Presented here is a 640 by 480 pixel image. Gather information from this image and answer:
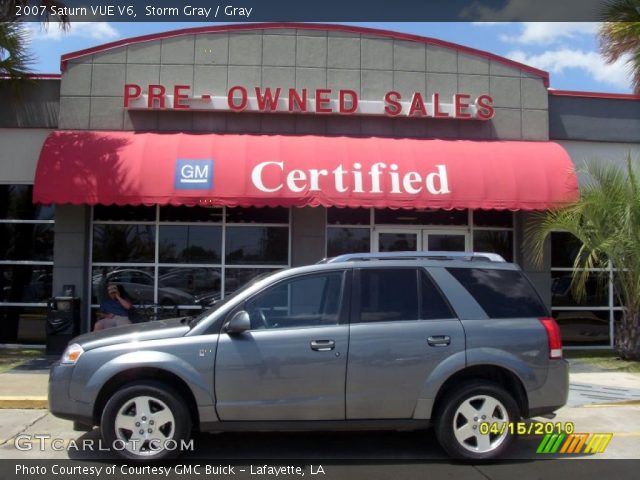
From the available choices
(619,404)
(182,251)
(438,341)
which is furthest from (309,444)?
(182,251)

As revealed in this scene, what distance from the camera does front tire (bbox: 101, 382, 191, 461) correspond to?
5230 mm

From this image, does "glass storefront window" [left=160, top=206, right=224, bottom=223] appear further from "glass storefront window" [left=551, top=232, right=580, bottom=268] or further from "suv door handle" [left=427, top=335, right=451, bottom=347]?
"suv door handle" [left=427, top=335, right=451, bottom=347]

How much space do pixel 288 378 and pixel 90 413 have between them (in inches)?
69.4

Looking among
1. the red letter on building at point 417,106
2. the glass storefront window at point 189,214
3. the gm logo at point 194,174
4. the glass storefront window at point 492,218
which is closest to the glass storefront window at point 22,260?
the glass storefront window at point 189,214

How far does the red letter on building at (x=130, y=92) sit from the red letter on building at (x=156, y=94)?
9.4 inches

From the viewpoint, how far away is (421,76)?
40.0ft

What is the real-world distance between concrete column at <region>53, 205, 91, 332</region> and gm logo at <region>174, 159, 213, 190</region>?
2.38 meters

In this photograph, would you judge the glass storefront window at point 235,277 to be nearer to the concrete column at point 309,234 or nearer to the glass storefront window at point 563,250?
the concrete column at point 309,234

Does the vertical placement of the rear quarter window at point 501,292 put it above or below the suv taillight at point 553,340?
above

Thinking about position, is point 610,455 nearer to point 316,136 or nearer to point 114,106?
point 316,136

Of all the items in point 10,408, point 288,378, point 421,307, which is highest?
point 421,307

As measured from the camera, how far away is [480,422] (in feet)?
17.9

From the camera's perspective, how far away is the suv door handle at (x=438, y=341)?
5.41 metres

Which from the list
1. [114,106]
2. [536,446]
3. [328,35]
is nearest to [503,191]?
[328,35]
